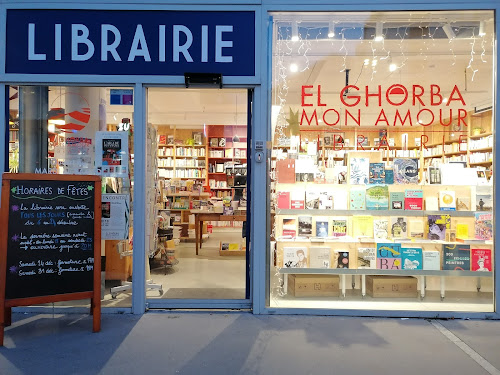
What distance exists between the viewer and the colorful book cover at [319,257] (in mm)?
4113

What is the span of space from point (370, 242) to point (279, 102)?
180 centimetres

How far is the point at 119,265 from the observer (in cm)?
445

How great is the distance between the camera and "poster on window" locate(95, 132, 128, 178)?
3.77m

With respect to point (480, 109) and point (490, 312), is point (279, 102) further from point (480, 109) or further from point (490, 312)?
point (490, 312)

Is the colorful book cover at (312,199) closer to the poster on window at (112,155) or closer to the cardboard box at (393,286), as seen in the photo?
the cardboard box at (393,286)

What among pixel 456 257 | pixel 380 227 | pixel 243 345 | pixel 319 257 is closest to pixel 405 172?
pixel 380 227

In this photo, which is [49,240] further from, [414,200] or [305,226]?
[414,200]

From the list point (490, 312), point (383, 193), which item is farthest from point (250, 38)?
point (490, 312)

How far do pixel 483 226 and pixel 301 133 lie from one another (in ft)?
6.88

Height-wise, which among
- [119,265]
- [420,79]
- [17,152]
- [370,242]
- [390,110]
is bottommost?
[119,265]

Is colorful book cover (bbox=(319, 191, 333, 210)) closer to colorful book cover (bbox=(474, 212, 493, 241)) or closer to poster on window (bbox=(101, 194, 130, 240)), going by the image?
colorful book cover (bbox=(474, 212, 493, 241))

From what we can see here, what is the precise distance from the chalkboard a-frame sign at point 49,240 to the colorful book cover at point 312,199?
2.12 m

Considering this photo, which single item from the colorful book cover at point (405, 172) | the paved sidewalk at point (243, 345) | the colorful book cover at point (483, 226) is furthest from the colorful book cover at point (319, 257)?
the colorful book cover at point (483, 226)

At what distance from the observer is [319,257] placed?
13.6 feet
